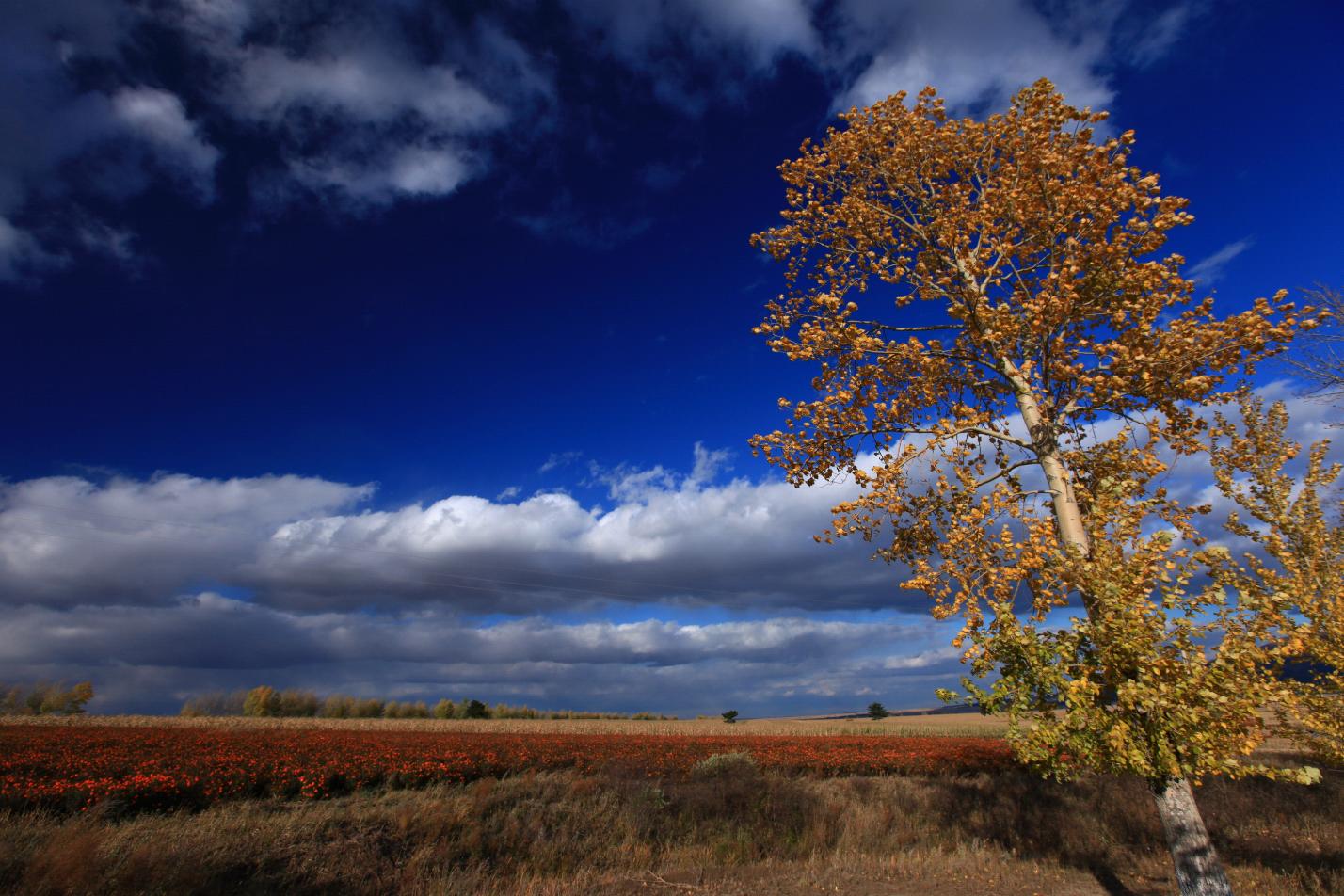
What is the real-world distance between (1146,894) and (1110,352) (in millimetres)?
8056

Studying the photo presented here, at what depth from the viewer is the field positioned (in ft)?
29.6

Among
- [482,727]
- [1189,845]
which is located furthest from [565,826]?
[482,727]

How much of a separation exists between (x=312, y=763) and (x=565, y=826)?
7004 millimetres

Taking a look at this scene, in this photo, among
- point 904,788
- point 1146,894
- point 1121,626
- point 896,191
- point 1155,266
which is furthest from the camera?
point 904,788

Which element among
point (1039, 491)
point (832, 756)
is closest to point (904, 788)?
point (832, 756)

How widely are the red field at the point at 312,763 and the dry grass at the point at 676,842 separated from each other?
30.4 inches

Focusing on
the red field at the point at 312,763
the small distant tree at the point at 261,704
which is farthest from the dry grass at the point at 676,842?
the small distant tree at the point at 261,704

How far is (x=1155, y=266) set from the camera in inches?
283

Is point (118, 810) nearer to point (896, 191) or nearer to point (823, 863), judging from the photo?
point (823, 863)

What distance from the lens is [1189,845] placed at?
6.19 meters

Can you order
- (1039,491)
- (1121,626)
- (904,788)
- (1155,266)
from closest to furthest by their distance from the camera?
1. (1121,626)
2. (1155,266)
3. (1039,491)
4. (904,788)

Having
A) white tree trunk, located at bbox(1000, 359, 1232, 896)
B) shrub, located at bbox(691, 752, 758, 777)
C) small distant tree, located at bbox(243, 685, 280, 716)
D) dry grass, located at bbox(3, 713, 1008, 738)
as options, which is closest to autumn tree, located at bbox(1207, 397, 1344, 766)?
white tree trunk, located at bbox(1000, 359, 1232, 896)

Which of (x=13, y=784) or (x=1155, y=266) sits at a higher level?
(x=1155, y=266)

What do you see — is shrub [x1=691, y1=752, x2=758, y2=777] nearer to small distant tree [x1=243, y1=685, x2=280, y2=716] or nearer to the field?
the field
